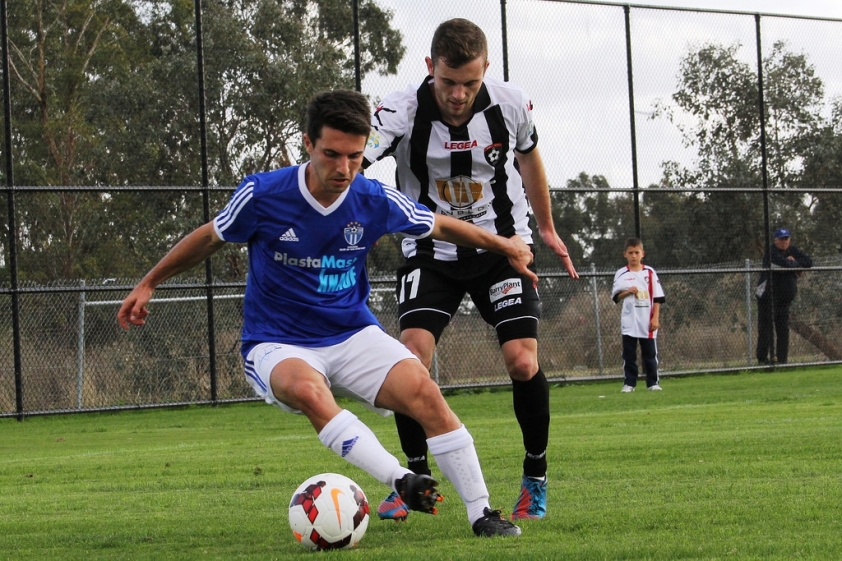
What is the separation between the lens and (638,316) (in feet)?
49.4

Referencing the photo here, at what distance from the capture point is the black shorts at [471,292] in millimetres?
5391

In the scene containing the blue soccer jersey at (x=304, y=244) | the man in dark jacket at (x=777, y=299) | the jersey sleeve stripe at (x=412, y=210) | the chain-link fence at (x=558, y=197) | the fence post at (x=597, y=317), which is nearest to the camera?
the blue soccer jersey at (x=304, y=244)

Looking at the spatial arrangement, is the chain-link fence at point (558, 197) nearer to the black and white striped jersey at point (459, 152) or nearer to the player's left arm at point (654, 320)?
the player's left arm at point (654, 320)

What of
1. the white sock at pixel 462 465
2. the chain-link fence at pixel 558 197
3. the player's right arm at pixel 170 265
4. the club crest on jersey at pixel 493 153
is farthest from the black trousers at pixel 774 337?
the player's right arm at pixel 170 265

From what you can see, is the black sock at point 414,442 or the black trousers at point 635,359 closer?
the black sock at point 414,442

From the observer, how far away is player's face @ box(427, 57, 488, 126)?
5.10m

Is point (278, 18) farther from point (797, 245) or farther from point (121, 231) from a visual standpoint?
point (797, 245)

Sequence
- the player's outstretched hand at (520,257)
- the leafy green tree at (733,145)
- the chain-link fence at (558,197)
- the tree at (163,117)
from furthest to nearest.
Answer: the leafy green tree at (733,145) → the tree at (163,117) → the chain-link fence at (558,197) → the player's outstretched hand at (520,257)

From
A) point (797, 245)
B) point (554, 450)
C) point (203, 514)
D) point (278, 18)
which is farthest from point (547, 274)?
point (203, 514)

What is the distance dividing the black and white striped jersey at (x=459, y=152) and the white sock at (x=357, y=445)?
1417mm

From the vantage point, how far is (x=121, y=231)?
49.2 feet

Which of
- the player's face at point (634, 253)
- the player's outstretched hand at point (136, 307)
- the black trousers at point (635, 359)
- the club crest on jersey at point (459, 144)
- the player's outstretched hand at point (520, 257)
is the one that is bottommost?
the black trousers at point (635, 359)

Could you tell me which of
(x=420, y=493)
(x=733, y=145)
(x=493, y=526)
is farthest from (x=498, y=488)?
(x=733, y=145)

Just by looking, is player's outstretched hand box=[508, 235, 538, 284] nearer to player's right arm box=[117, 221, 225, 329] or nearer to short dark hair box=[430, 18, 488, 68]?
short dark hair box=[430, 18, 488, 68]
